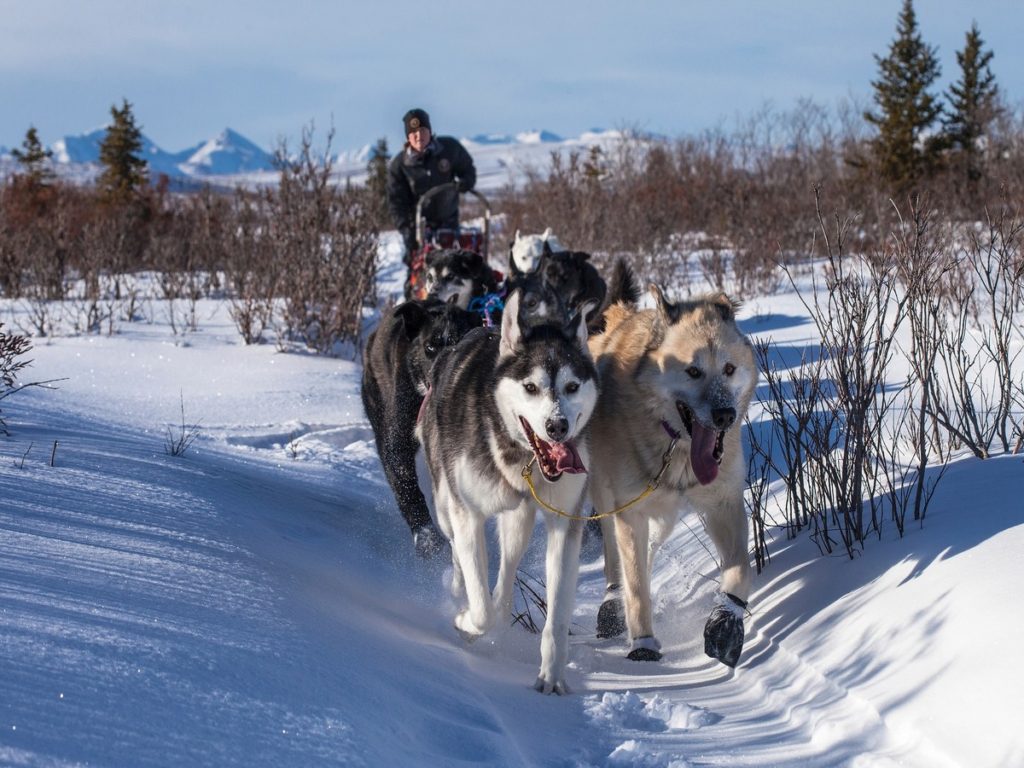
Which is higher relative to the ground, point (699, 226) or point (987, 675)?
point (699, 226)

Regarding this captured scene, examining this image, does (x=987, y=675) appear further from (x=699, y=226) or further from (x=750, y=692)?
(x=699, y=226)

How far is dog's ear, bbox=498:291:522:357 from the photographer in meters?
3.46

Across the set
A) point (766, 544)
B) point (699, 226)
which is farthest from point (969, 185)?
point (766, 544)

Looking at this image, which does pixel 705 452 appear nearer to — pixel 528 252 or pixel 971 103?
pixel 528 252

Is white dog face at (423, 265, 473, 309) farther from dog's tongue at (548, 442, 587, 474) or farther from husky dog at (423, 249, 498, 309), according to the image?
dog's tongue at (548, 442, 587, 474)

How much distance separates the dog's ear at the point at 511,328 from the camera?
3455 millimetres

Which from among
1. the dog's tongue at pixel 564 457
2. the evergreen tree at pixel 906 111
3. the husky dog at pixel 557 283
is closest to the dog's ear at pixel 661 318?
the dog's tongue at pixel 564 457

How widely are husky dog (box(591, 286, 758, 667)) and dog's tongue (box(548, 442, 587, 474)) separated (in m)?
0.43

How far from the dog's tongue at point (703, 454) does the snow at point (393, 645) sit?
56 centimetres

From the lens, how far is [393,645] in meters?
3.05

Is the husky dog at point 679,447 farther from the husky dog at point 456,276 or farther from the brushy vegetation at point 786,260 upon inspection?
the husky dog at point 456,276

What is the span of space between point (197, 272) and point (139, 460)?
1052 centimetres

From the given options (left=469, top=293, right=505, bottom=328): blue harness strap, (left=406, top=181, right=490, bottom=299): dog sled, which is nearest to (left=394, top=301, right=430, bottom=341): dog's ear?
(left=469, top=293, right=505, bottom=328): blue harness strap

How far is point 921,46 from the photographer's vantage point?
24594mm
